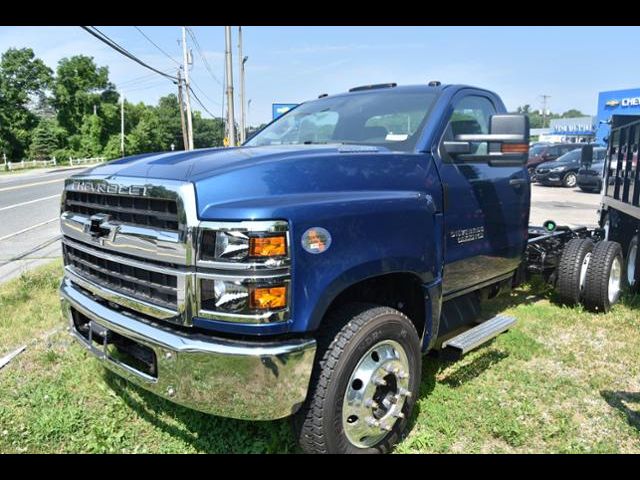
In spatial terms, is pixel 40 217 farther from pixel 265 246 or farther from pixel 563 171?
pixel 563 171

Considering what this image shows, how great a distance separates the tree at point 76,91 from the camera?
6650 centimetres

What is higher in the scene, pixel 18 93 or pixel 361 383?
pixel 18 93

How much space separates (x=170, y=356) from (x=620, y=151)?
6.32 m

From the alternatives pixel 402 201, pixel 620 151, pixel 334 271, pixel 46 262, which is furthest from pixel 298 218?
pixel 46 262

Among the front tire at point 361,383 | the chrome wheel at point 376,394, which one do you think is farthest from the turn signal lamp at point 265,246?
the chrome wheel at point 376,394

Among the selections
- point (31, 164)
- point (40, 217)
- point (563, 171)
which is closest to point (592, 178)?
point (563, 171)

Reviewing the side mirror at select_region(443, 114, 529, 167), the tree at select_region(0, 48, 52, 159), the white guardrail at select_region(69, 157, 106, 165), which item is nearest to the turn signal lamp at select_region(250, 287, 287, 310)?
the side mirror at select_region(443, 114, 529, 167)

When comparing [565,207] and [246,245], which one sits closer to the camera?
[246,245]

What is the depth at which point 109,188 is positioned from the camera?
2641mm

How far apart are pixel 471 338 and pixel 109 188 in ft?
8.03

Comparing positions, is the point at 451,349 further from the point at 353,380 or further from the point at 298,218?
the point at 298,218

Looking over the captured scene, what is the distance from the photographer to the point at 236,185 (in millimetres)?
2275

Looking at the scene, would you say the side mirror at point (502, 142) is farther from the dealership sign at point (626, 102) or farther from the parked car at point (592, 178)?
the dealership sign at point (626, 102)

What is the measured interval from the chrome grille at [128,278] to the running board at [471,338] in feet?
6.08
